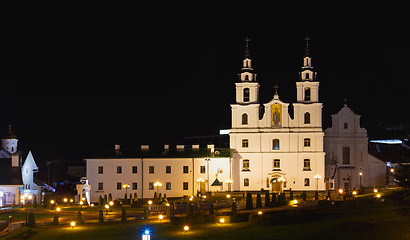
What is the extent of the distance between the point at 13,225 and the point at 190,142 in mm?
48526

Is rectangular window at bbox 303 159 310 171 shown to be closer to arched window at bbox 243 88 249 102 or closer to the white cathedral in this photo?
the white cathedral

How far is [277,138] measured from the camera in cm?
7238

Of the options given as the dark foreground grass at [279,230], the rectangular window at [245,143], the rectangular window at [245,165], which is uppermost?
the rectangular window at [245,143]

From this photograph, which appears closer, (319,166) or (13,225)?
(13,225)

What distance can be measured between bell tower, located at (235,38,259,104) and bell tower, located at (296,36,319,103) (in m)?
4.59

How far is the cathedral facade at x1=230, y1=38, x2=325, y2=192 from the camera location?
235 feet

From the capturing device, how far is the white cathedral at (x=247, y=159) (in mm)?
71000

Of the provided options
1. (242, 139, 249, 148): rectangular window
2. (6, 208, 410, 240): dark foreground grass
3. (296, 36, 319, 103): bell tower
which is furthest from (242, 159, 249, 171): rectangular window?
(6, 208, 410, 240): dark foreground grass

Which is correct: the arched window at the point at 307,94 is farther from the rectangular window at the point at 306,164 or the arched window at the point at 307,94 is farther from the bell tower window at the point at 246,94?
the rectangular window at the point at 306,164

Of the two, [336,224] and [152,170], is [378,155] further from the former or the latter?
[336,224]

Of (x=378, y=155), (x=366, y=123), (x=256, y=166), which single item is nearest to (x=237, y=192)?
(x=256, y=166)

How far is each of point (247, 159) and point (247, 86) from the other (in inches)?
310

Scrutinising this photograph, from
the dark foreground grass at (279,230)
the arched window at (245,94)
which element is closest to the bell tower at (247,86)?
the arched window at (245,94)

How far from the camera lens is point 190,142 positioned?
93.4m
